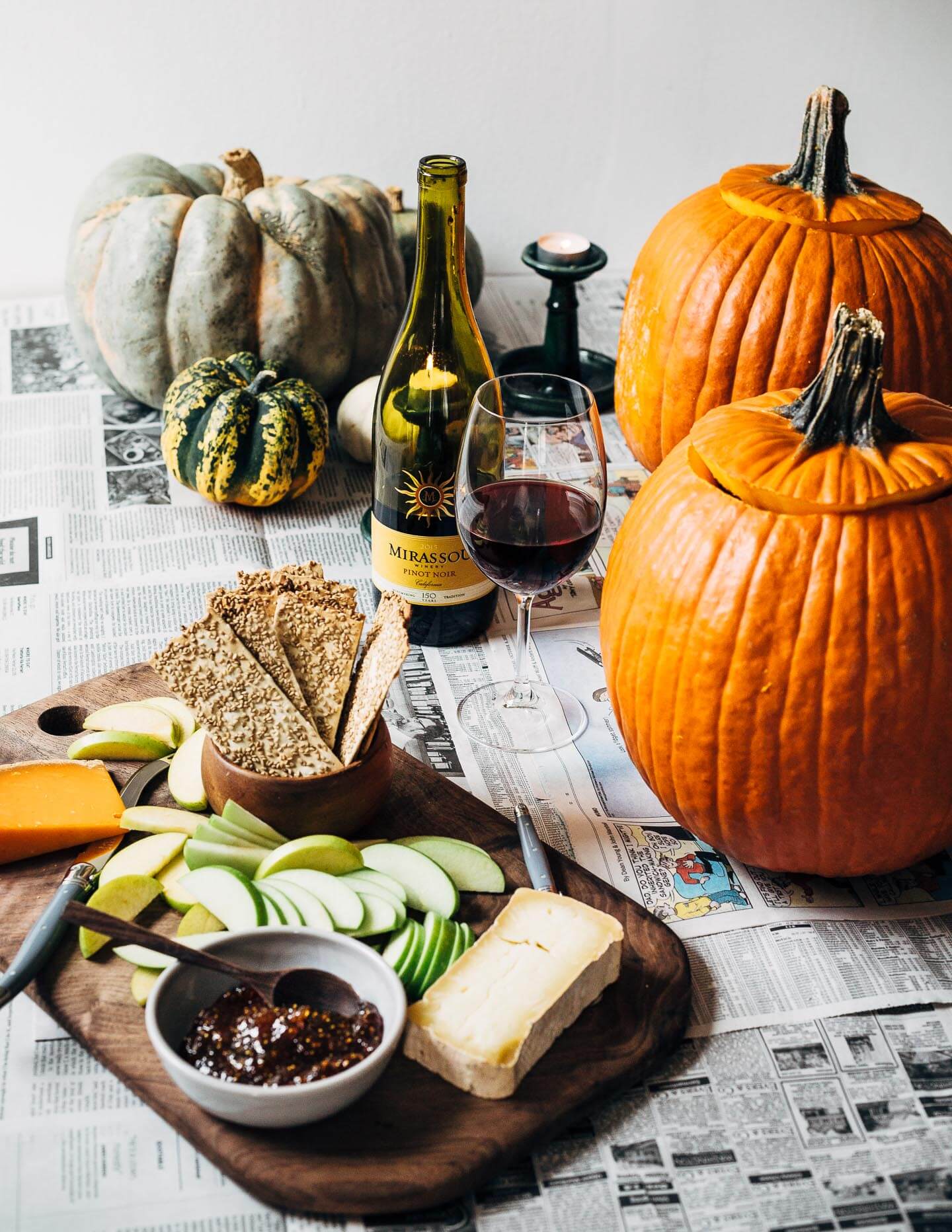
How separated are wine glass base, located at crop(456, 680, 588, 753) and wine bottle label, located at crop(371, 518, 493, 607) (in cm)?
12

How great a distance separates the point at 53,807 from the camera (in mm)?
1041

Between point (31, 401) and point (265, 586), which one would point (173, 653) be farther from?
point (31, 401)

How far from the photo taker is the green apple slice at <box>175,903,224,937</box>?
37.0 inches

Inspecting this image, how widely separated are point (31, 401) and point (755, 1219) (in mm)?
1586

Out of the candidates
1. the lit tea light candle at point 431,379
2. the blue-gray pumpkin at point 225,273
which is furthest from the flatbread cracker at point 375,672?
the blue-gray pumpkin at point 225,273

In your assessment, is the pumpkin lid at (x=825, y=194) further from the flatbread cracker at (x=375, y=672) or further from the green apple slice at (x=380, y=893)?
the green apple slice at (x=380, y=893)

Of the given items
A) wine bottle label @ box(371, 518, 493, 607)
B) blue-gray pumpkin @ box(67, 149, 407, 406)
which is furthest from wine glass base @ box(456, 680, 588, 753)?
blue-gray pumpkin @ box(67, 149, 407, 406)

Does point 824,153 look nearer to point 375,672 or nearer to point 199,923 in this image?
point 375,672

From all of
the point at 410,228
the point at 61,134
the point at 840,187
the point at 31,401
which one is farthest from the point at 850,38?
the point at 31,401

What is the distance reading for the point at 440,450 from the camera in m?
1.31

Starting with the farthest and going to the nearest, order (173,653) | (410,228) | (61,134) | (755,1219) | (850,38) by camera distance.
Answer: (850,38), (61,134), (410,228), (173,653), (755,1219)

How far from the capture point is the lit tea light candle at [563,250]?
69.6 inches

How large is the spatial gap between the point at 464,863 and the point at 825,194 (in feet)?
2.83

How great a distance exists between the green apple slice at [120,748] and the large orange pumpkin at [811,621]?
0.47 metres
